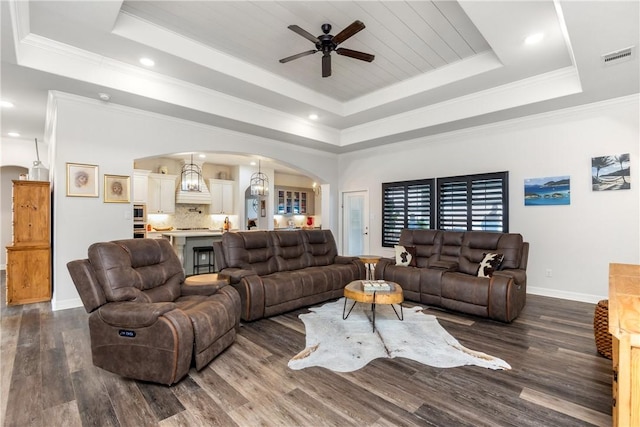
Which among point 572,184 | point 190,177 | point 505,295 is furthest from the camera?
point 190,177

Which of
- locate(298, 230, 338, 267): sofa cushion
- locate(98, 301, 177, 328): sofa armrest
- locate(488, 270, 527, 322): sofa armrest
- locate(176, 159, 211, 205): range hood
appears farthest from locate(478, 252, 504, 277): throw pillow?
locate(176, 159, 211, 205): range hood

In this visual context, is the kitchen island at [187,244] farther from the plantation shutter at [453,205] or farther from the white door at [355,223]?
the plantation shutter at [453,205]

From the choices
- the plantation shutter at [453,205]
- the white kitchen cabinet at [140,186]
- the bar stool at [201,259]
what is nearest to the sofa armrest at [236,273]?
the bar stool at [201,259]

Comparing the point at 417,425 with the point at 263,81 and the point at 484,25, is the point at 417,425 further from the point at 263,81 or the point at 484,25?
the point at 263,81

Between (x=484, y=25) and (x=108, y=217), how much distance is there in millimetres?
5313

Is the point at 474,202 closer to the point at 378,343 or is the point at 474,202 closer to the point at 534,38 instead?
the point at 534,38

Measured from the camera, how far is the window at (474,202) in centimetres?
532

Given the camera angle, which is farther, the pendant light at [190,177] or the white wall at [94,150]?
the pendant light at [190,177]

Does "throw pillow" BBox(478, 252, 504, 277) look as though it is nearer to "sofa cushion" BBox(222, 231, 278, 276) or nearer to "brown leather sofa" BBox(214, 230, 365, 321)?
"brown leather sofa" BBox(214, 230, 365, 321)

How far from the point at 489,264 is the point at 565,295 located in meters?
1.76

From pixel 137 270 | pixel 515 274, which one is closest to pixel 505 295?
pixel 515 274

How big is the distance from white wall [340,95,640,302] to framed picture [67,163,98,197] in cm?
597

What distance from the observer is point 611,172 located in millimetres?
4379

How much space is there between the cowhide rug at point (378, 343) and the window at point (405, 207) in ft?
8.99
